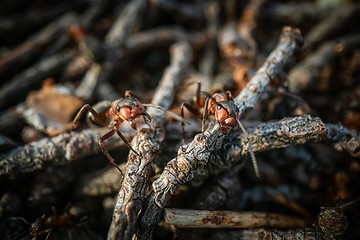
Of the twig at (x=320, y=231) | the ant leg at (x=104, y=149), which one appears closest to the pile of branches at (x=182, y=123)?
the twig at (x=320, y=231)

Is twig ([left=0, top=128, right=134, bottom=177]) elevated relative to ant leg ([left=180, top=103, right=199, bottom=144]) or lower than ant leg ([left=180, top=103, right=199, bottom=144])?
lower

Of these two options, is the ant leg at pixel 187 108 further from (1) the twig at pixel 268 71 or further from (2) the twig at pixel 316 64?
(2) the twig at pixel 316 64

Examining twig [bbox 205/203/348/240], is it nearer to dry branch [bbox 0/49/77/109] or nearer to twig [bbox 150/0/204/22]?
dry branch [bbox 0/49/77/109]

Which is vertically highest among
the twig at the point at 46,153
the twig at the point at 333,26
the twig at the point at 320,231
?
the twig at the point at 333,26

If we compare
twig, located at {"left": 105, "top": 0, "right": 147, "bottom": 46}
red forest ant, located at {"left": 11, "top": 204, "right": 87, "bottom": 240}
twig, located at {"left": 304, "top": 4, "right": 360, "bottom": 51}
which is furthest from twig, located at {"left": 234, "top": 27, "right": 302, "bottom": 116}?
twig, located at {"left": 105, "top": 0, "right": 147, "bottom": 46}

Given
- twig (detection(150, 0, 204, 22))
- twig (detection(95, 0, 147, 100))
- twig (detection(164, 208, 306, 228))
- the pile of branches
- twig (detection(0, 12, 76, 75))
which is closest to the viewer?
twig (detection(164, 208, 306, 228))

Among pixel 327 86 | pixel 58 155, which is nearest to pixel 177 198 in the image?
pixel 58 155

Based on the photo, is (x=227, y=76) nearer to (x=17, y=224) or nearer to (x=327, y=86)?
(x=327, y=86)

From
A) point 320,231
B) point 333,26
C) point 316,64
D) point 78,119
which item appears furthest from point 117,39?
point 320,231
